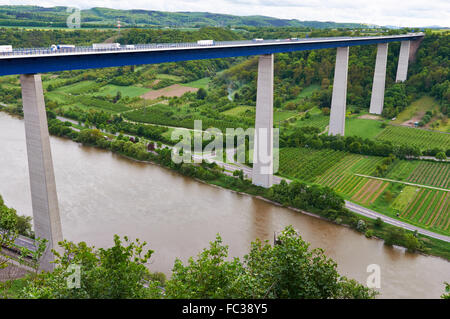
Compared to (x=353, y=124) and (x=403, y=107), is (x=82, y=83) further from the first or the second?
(x=403, y=107)

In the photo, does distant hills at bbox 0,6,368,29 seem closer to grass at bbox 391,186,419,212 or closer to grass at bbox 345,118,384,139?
grass at bbox 345,118,384,139

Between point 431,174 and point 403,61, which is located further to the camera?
point 403,61

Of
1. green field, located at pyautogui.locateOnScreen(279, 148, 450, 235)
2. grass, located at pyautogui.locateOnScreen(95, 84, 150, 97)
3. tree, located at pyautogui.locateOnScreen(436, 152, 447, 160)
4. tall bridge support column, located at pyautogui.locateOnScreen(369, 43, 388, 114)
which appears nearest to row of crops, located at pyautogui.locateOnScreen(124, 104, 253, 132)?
grass, located at pyautogui.locateOnScreen(95, 84, 150, 97)

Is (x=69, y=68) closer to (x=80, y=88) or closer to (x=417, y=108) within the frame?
(x=417, y=108)

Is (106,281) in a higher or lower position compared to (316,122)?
higher

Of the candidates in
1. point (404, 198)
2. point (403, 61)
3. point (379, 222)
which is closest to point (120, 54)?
point (379, 222)
